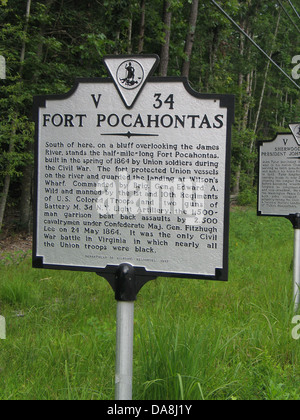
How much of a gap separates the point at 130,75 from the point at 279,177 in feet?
13.3

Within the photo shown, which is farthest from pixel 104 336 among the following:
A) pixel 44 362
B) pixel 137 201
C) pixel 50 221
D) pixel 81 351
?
pixel 137 201

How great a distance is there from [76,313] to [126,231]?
241cm

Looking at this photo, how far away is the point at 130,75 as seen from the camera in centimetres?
247

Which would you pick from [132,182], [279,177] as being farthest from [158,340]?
[279,177]

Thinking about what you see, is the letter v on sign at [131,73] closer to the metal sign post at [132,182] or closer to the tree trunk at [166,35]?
the metal sign post at [132,182]

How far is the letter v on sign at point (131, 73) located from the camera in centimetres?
244

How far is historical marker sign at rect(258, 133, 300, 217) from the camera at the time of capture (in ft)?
19.6

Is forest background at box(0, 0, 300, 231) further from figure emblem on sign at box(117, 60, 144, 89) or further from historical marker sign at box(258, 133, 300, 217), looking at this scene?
figure emblem on sign at box(117, 60, 144, 89)

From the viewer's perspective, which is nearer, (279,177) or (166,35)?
(279,177)

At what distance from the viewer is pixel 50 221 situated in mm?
2619

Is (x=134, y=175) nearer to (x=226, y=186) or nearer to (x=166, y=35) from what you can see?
(x=226, y=186)

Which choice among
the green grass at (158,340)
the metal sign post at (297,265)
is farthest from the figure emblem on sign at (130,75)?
the metal sign post at (297,265)

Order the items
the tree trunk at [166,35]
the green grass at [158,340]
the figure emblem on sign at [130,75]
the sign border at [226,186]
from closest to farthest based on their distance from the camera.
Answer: the sign border at [226,186] < the figure emblem on sign at [130,75] < the green grass at [158,340] < the tree trunk at [166,35]

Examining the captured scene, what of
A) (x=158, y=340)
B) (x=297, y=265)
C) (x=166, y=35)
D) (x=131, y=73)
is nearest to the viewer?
(x=131, y=73)
